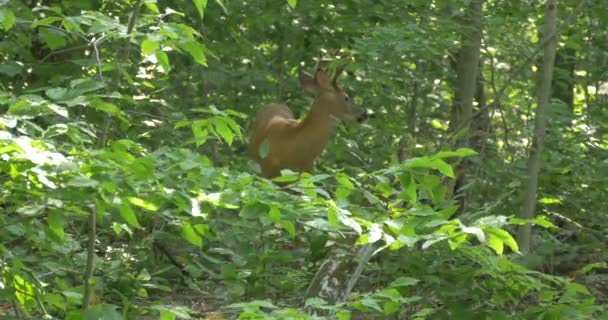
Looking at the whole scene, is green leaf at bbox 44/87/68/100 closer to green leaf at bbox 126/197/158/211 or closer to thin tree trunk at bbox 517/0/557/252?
green leaf at bbox 126/197/158/211

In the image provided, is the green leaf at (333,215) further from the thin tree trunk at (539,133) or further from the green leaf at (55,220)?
the thin tree trunk at (539,133)

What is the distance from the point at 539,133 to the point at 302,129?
3475 mm

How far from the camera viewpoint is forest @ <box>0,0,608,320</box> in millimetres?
3676

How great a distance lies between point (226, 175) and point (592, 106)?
168 inches

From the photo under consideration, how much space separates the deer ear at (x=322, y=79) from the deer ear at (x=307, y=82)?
45 millimetres

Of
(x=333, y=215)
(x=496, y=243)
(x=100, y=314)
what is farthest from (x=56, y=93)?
(x=496, y=243)

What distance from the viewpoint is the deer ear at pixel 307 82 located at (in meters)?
9.67

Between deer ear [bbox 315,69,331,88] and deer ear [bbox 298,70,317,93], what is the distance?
45 mm

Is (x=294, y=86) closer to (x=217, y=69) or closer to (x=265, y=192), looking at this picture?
(x=217, y=69)

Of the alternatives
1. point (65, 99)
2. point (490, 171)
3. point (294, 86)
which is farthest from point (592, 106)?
point (65, 99)

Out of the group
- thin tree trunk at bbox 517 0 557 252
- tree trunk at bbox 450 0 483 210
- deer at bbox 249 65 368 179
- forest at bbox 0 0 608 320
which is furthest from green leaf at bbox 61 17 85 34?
deer at bbox 249 65 368 179

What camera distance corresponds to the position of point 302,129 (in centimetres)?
973

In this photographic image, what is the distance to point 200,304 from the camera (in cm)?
631

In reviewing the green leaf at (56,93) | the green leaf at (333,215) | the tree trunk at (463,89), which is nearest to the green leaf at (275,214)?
the green leaf at (333,215)
